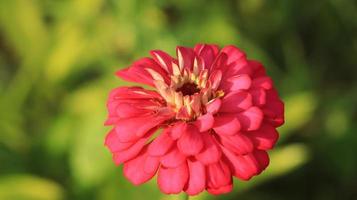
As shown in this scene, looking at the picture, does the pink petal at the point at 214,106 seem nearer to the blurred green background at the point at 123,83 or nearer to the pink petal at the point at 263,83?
the pink petal at the point at 263,83

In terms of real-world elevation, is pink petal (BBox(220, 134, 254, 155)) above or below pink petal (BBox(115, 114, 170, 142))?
below

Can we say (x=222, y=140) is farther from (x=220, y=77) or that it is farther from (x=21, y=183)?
(x=21, y=183)

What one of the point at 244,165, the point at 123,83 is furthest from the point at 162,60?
the point at 123,83

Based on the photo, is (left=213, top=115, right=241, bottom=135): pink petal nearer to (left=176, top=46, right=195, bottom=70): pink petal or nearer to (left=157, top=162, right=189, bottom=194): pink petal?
(left=157, top=162, right=189, bottom=194): pink petal

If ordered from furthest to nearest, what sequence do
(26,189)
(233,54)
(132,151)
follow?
(26,189) → (233,54) → (132,151)

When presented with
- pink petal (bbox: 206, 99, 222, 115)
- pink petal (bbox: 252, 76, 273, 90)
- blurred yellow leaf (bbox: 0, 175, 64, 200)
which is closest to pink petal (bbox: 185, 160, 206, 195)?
pink petal (bbox: 206, 99, 222, 115)

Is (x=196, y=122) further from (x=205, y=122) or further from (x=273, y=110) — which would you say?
(x=273, y=110)
